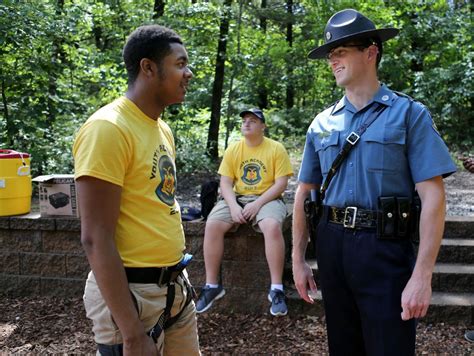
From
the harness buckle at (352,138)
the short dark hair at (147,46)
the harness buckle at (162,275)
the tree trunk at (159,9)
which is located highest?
the tree trunk at (159,9)

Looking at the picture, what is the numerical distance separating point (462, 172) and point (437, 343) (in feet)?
19.5

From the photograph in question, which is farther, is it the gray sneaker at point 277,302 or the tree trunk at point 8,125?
the tree trunk at point 8,125

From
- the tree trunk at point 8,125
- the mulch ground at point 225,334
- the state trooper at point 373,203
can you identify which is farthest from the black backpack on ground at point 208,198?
the tree trunk at point 8,125

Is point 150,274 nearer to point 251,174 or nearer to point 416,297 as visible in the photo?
point 416,297

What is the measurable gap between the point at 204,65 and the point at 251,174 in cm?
522

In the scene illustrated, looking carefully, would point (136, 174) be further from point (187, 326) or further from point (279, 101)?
point (279, 101)

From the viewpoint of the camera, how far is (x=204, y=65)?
962 cm

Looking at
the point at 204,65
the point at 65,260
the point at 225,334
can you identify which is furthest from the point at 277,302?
the point at 204,65

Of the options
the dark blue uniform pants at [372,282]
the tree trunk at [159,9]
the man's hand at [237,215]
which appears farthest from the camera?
the tree trunk at [159,9]

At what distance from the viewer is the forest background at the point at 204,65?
6.34 m

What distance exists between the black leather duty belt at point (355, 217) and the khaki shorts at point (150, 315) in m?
0.77

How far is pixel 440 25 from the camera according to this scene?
12805 mm

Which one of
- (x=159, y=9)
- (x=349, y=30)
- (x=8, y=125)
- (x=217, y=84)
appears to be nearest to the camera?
(x=349, y=30)

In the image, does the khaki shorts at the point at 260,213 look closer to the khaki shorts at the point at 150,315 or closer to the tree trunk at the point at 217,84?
the khaki shorts at the point at 150,315
